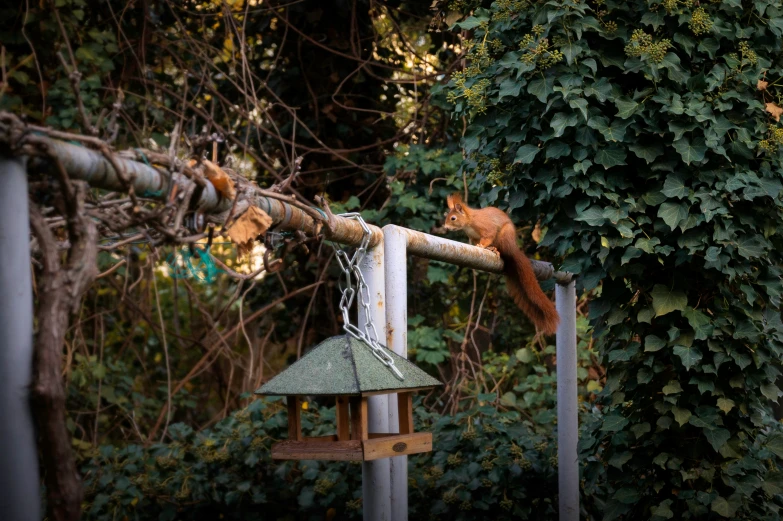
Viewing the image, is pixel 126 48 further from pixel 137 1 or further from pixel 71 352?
pixel 71 352

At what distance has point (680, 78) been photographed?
2.83m

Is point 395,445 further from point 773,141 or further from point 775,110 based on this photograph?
point 775,110

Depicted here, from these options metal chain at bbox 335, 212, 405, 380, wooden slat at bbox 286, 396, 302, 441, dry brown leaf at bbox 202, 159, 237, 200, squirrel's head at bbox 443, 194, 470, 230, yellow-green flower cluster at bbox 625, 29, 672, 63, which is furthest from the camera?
squirrel's head at bbox 443, 194, 470, 230

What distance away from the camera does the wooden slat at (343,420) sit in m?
2.11

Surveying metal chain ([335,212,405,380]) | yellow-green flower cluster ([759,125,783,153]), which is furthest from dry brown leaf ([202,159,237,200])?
yellow-green flower cluster ([759,125,783,153])

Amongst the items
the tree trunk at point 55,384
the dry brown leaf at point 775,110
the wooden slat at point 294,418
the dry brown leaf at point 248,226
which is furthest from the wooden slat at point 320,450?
the dry brown leaf at point 775,110

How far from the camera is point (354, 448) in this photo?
1.98 m

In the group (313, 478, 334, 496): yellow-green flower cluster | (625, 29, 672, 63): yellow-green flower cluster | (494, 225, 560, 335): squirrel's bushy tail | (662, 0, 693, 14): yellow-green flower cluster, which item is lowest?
(313, 478, 334, 496): yellow-green flower cluster

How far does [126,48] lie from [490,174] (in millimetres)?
2672

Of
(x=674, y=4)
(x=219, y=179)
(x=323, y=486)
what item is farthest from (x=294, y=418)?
(x=674, y=4)

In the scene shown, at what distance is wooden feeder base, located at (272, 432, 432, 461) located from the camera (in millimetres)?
1983

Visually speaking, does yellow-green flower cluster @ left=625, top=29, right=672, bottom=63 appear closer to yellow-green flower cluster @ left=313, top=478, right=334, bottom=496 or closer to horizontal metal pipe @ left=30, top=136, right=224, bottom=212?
horizontal metal pipe @ left=30, top=136, right=224, bottom=212

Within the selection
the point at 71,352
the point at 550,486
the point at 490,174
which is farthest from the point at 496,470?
the point at 71,352

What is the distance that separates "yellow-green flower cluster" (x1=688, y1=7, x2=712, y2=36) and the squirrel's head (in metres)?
1.36
